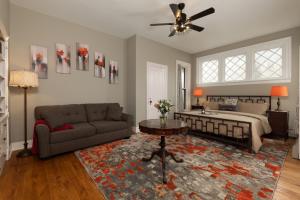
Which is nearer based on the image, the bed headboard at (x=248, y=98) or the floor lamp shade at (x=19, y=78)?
the floor lamp shade at (x=19, y=78)

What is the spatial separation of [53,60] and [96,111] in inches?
61.7

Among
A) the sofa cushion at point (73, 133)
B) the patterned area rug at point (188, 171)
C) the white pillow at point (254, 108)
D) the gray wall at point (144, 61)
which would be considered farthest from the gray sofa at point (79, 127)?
the white pillow at point (254, 108)

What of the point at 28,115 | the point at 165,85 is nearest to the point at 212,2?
the point at 165,85

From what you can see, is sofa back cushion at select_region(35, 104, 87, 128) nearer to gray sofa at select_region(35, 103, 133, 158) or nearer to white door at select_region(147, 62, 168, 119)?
gray sofa at select_region(35, 103, 133, 158)

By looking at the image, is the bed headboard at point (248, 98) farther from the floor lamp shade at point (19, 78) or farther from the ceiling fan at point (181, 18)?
the floor lamp shade at point (19, 78)

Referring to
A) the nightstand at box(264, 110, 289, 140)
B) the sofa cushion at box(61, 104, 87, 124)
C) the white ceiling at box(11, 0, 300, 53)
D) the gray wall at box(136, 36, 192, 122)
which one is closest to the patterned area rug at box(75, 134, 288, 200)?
the nightstand at box(264, 110, 289, 140)

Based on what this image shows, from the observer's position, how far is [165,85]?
511 centimetres

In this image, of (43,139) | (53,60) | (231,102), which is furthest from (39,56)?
(231,102)

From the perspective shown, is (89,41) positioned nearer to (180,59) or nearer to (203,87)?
(180,59)

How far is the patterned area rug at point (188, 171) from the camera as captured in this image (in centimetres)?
167

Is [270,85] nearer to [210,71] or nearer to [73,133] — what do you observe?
[210,71]

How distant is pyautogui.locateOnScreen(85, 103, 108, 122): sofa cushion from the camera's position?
3.60 meters

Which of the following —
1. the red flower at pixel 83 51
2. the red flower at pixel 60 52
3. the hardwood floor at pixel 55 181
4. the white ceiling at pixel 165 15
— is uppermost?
the white ceiling at pixel 165 15

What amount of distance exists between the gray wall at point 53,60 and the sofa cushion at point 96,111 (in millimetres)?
295
